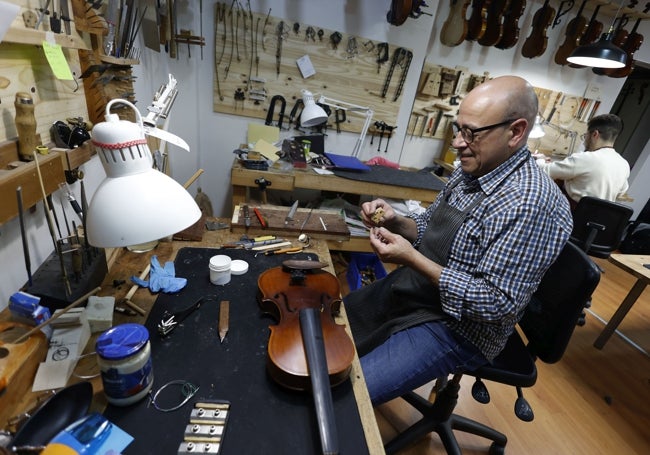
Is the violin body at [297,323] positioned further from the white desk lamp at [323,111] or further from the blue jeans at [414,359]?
the white desk lamp at [323,111]

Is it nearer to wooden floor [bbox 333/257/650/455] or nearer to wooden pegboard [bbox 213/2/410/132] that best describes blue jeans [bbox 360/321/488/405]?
wooden floor [bbox 333/257/650/455]

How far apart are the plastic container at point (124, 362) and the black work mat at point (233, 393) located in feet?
0.16

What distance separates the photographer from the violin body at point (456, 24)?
294 centimetres

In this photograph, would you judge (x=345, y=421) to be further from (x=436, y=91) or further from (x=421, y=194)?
(x=436, y=91)

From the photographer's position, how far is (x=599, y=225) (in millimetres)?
2547

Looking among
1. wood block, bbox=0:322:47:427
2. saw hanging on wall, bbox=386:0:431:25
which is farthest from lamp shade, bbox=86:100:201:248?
saw hanging on wall, bbox=386:0:431:25

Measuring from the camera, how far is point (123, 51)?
138cm

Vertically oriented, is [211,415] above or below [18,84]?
below

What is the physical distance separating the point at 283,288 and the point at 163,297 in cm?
39

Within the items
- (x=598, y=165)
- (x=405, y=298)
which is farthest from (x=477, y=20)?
(x=405, y=298)

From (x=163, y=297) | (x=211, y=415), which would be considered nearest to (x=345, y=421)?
(x=211, y=415)

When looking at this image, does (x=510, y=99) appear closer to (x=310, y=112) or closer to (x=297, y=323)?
(x=297, y=323)

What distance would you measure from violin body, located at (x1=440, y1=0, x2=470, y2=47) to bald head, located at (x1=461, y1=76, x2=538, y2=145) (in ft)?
7.69

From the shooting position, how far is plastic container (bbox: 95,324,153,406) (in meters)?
0.63
